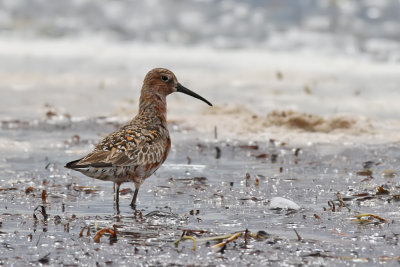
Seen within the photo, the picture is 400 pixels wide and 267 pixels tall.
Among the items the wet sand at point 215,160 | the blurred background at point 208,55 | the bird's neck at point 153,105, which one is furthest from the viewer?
the blurred background at point 208,55

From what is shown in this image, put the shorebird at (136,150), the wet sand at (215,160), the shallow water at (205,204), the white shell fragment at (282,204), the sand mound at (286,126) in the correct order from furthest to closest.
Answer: the sand mound at (286,126)
the shorebird at (136,150)
the white shell fragment at (282,204)
the wet sand at (215,160)
the shallow water at (205,204)

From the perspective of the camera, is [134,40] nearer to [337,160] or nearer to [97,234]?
[337,160]

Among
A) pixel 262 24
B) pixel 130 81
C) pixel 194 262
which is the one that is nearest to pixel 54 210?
pixel 194 262

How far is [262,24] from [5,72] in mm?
7862

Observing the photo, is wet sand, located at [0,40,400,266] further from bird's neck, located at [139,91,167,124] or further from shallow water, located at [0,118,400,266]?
bird's neck, located at [139,91,167,124]

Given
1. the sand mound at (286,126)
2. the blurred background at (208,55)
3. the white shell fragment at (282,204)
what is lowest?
the white shell fragment at (282,204)

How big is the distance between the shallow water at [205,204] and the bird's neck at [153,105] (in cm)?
73

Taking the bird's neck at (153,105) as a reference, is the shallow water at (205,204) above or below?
below

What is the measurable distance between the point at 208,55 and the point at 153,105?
9.77 m

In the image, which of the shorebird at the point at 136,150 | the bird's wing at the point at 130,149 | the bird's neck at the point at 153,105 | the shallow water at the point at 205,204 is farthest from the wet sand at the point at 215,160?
the bird's neck at the point at 153,105

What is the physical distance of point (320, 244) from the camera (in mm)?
6320

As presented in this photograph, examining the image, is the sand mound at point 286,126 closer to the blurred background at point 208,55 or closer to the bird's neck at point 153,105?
the blurred background at point 208,55

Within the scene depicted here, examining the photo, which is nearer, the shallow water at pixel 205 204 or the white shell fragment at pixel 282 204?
the shallow water at pixel 205 204

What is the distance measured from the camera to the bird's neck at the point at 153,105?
8914 millimetres
